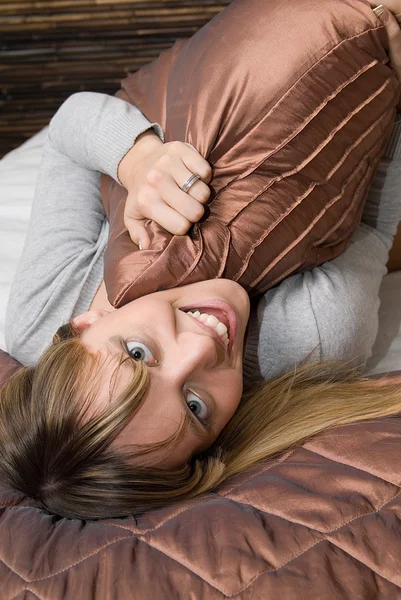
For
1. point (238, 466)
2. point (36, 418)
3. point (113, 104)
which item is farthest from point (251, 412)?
point (113, 104)

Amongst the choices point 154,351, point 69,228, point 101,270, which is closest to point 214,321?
point 154,351

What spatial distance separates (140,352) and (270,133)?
40cm

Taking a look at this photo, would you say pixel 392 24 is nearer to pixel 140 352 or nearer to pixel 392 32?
Answer: pixel 392 32

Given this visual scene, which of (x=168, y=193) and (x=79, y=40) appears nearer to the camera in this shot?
(x=168, y=193)

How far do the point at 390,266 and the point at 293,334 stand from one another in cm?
44

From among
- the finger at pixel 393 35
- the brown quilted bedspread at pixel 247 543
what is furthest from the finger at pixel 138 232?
the finger at pixel 393 35

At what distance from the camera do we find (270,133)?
3.45 feet

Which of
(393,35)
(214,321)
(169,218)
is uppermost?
(393,35)

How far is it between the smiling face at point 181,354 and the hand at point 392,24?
0.48 metres

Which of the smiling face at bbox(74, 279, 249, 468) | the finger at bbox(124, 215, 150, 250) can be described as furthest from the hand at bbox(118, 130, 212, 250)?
the smiling face at bbox(74, 279, 249, 468)

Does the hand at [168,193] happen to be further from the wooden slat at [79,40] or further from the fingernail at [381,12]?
the wooden slat at [79,40]

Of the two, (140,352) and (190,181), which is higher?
(190,181)

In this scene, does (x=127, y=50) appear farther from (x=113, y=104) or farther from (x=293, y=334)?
(x=293, y=334)

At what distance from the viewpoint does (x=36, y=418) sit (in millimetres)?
966
